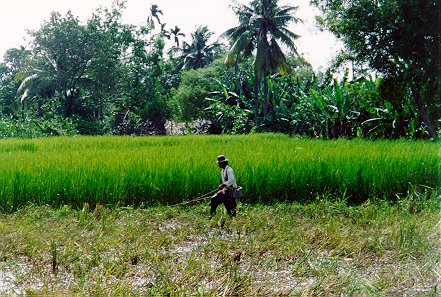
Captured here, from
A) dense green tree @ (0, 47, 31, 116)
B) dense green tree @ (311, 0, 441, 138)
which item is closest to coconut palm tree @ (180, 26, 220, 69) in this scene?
dense green tree @ (0, 47, 31, 116)

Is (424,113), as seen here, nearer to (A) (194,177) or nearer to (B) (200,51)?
(A) (194,177)

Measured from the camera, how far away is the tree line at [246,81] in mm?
9352

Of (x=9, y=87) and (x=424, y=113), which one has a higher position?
(x=9, y=87)

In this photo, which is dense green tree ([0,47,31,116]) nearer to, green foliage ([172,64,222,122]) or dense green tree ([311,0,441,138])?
green foliage ([172,64,222,122])

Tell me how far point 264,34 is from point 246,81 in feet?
12.7

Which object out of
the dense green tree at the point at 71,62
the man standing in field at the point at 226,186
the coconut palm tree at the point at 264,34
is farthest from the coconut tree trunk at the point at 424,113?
the dense green tree at the point at 71,62

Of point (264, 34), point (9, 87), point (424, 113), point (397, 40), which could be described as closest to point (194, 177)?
point (397, 40)

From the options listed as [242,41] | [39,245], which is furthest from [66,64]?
[39,245]

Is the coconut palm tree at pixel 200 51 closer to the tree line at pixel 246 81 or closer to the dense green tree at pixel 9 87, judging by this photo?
the tree line at pixel 246 81

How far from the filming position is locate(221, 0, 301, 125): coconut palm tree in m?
15.5

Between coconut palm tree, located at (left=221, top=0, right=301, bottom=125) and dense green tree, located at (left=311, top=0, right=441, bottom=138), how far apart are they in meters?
5.08

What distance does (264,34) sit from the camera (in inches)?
621

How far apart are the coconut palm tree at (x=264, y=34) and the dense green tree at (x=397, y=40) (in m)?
5.08

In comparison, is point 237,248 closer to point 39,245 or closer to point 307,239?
point 307,239
